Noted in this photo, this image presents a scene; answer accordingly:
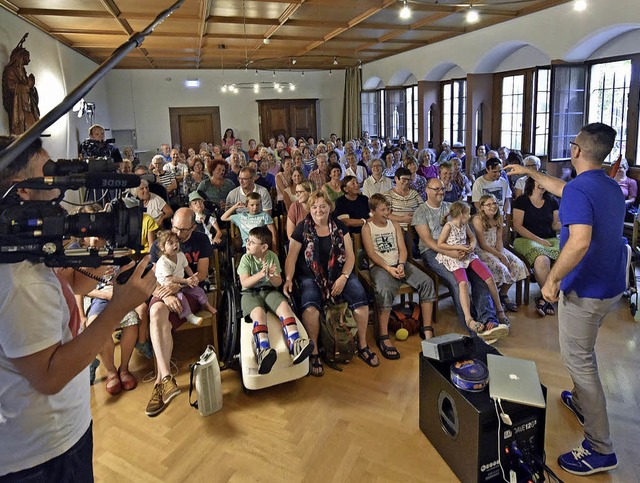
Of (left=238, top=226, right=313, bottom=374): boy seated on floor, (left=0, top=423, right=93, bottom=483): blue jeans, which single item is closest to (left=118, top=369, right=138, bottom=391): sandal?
(left=238, top=226, right=313, bottom=374): boy seated on floor

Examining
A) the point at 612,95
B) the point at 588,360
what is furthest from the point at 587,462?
the point at 612,95

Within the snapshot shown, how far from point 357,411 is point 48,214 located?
2.18 m

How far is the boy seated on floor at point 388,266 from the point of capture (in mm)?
3633

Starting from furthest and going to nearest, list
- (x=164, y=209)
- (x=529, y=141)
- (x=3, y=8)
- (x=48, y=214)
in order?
1. (x=529, y=141)
2. (x=3, y=8)
3. (x=164, y=209)
4. (x=48, y=214)

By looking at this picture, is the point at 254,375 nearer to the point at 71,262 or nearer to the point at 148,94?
the point at 71,262

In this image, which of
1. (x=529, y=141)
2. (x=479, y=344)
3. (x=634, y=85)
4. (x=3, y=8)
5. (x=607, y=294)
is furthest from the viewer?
(x=529, y=141)

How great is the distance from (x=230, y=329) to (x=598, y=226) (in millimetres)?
2233

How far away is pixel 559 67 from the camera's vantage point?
662cm

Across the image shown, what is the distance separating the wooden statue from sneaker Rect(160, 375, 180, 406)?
11.3ft

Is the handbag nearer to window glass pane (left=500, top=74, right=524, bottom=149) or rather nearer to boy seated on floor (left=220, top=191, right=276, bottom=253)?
boy seated on floor (left=220, top=191, right=276, bottom=253)

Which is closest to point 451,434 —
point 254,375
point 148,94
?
point 254,375

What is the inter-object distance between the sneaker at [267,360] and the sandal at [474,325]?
1609 millimetres

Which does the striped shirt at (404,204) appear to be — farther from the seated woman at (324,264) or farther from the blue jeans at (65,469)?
the blue jeans at (65,469)

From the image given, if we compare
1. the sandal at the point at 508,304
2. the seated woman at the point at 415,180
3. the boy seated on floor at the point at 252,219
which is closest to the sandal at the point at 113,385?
the boy seated on floor at the point at 252,219
